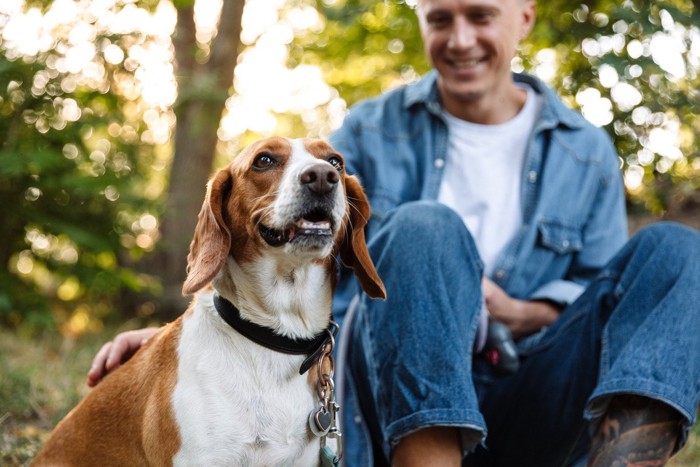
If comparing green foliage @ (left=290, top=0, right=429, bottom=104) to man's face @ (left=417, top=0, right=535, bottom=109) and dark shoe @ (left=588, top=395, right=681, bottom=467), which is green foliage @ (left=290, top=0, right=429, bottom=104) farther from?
dark shoe @ (left=588, top=395, right=681, bottom=467)

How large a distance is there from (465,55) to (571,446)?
1.62 meters

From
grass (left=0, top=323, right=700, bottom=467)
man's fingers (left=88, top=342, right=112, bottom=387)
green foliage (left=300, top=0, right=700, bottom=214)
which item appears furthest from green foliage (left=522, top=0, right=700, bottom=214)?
man's fingers (left=88, top=342, right=112, bottom=387)

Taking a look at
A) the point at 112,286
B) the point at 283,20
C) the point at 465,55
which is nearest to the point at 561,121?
the point at 465,55

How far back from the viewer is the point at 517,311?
305cm

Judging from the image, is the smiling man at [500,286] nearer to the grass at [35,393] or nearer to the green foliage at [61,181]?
the grass at [35,393]

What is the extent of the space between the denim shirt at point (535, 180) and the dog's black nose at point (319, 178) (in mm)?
926

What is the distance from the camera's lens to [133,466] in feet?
7.64

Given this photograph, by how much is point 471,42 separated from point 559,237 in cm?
89

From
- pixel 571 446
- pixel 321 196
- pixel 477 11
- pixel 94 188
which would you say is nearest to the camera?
pixel 321 196

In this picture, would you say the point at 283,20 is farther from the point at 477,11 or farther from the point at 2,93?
the point at 477,11

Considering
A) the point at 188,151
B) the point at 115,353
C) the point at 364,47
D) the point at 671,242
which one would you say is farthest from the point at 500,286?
the point at 364,47

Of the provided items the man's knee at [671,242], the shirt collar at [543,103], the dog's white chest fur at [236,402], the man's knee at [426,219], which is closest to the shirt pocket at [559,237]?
the shirt collar at [543,103]

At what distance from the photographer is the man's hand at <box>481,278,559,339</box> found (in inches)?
118

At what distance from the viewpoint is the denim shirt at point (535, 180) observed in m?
3.26
